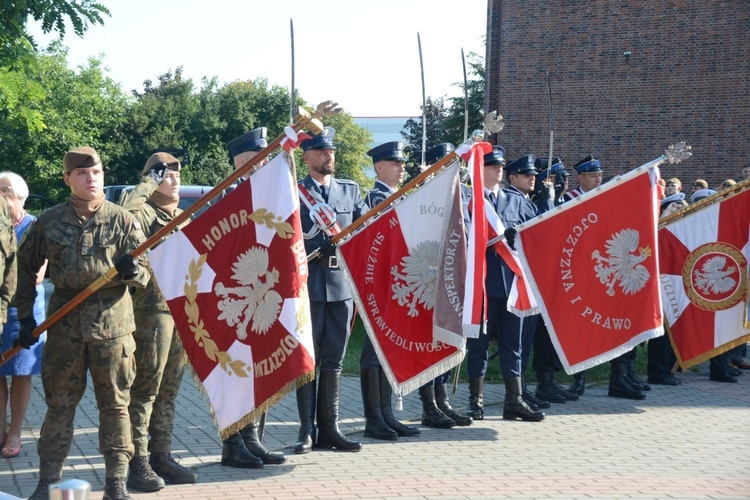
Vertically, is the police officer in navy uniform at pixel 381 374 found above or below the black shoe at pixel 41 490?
above

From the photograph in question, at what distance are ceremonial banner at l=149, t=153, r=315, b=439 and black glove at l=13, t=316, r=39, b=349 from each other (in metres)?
0.73

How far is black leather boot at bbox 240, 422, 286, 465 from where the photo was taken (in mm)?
6742

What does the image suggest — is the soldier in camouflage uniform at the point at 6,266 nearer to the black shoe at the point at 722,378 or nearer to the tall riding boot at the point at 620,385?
the tall riding boot at the point at 620,385

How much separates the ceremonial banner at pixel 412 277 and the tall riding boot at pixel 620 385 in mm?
3284

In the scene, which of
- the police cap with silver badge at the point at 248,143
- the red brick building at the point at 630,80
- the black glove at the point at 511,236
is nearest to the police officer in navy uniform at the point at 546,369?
the black glove at the point at 511,236

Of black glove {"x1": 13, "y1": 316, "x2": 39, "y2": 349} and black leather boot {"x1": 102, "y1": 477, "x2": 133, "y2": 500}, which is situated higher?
black glove {"x1": 13, "y1": 316, "x2": 39, "y2": 349}

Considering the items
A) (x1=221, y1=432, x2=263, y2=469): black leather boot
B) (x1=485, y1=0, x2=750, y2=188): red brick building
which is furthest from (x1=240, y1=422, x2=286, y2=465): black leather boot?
(x1=485, y1=0, x2=750, y2=188): red brick building

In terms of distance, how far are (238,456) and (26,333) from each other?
1715 mm

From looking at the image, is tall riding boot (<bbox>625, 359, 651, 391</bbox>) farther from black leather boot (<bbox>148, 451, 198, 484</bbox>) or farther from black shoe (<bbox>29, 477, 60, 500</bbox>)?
black shoe (<bbox>29, 477, 60, 500</bbox>)

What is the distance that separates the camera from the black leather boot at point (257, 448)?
674 cm

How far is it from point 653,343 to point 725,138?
655 inches

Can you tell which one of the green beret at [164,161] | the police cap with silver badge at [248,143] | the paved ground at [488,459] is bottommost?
the paved ground at [488,459]

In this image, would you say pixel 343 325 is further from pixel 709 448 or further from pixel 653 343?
pixel 653 343

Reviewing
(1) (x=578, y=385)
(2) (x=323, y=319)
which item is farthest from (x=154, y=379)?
(1) (x=578, y=385)
